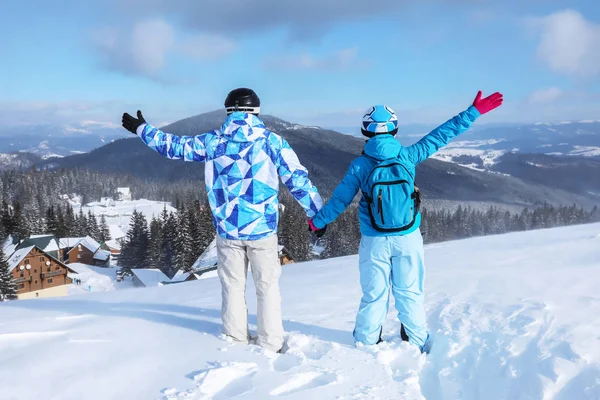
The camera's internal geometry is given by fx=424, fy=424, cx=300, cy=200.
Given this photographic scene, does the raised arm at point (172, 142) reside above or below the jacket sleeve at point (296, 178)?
above

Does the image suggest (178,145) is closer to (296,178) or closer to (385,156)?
(296,178)

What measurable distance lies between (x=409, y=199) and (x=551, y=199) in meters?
219

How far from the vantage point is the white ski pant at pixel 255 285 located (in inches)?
161

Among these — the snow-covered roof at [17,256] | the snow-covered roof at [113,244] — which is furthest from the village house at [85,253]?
the snow-covered roof at [17,256]

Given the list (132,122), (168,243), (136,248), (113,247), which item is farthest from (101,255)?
(132,122)

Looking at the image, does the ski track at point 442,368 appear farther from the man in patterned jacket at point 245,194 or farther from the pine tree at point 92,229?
the pine tree at point 92,229

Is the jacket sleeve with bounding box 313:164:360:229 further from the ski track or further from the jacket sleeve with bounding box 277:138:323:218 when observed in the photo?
the ski track

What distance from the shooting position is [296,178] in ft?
13.5

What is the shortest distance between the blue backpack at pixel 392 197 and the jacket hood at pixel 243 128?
1159mm

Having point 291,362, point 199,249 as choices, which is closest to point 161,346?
point 291,362

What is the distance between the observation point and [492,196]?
190 metres

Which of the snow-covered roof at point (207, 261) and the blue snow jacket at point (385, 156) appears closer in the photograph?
the blue snow jacket at point (385, 156)

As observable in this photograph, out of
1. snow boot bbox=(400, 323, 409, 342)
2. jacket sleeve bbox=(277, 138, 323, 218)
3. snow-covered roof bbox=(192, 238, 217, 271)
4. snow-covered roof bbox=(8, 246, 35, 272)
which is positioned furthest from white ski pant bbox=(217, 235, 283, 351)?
snow-covered roof bbox=(8, 246, 35, 272)

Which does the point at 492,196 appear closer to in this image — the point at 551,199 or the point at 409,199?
the point at 551,199
